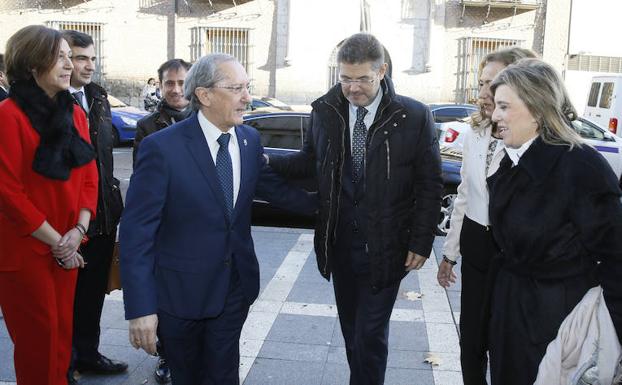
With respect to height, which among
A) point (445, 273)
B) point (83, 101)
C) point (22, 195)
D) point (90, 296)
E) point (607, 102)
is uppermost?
point (83, 101)

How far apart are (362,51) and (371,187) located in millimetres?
659

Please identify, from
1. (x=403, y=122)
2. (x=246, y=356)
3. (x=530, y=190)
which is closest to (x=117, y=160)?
(x=246, y=356)

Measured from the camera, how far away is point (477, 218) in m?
3.20

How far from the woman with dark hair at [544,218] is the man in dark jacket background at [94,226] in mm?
2227

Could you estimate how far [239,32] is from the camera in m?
25.6

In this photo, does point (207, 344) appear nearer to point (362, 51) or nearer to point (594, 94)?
point (362, 51)

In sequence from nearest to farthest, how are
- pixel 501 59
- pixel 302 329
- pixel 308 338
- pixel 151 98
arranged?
pixel 501 59 < pixel 308 338 < pixel 302 329 < pixel 151 98

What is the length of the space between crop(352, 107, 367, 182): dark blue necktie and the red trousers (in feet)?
5.09

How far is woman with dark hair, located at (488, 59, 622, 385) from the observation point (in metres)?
2.35

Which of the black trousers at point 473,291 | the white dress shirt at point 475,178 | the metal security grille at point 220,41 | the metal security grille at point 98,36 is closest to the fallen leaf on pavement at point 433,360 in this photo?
the black trousers at point 473,291

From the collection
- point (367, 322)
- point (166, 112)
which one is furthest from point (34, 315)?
point (367, 322)

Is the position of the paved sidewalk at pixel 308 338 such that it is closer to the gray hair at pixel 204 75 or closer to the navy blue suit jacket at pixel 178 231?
the navy blue suit jacket at pixel 178 231

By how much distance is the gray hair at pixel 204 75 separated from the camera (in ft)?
9.32

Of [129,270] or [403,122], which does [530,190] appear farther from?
[129,270]
